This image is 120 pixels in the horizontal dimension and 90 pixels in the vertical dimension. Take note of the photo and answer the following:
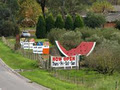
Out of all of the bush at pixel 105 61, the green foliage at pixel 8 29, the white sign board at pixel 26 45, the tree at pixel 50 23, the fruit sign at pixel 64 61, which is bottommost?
the green foliage at pixel 8 29

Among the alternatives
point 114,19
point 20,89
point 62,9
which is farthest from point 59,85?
point 62,9

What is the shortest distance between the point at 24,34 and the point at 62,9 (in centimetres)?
1612

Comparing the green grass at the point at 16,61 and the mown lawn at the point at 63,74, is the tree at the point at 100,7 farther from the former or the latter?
the mown lawn at the point at 63,74

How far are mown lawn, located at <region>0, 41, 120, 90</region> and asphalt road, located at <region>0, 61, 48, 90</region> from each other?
0.67 meters

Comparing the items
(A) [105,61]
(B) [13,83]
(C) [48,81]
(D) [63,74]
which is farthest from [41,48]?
(B) [13,83]

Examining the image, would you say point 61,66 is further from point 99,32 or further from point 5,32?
point 5,32

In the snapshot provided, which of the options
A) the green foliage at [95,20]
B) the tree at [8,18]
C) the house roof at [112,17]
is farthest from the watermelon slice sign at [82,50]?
the house roof at [112,17]

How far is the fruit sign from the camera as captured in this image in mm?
30828

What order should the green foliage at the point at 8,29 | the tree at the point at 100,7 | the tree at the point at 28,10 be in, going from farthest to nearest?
the tree at the point at 100,7 < the tree at the point at 28,10 < the green foliage at the point at 8,29

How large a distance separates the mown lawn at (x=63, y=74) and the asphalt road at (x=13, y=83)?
26.5 inches

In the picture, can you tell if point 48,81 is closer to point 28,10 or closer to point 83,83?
point 83,83

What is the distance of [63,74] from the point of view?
29.2m

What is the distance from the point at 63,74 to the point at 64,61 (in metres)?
2.38

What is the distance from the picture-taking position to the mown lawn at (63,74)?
71.6 feet
